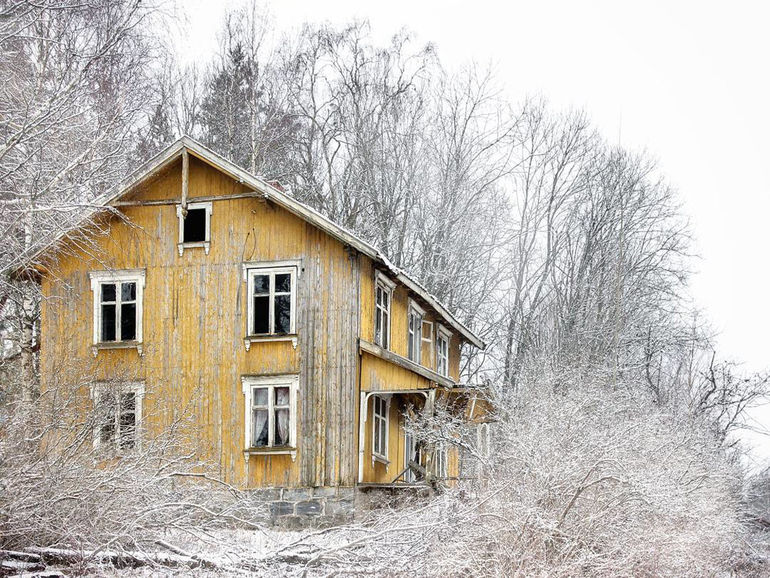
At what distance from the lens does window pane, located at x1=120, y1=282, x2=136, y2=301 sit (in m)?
24.8

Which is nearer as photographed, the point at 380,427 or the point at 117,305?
the point at 117,305

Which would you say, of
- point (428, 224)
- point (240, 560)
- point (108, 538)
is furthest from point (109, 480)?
point (428, 224)

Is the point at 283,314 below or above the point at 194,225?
below

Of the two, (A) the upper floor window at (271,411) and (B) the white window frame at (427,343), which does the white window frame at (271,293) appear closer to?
(A) the upper floor window at (271,411)

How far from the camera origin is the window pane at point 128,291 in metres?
24.8

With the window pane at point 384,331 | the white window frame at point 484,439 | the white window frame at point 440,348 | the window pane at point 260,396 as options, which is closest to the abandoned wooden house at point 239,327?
the window pane at point 260,396

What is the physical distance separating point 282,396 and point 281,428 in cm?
69

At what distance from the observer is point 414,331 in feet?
96.3

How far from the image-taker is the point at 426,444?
80.0 feet

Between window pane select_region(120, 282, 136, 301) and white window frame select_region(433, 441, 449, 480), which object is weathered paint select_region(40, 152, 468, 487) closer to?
window pane select_region(120, 282, 136, 301)

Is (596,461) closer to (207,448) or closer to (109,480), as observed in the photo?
(109,480)

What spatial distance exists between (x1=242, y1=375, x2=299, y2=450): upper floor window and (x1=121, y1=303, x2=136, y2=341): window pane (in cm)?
295

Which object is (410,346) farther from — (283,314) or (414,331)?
(283,314)

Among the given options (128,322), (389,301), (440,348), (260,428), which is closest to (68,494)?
(260,428)
